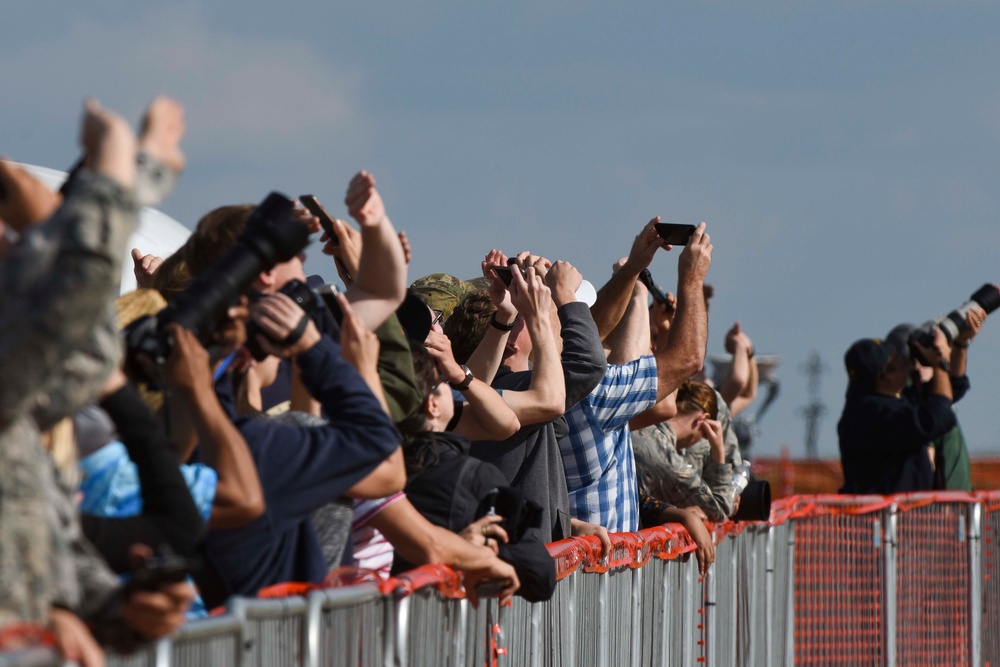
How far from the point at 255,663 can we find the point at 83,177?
1.06m

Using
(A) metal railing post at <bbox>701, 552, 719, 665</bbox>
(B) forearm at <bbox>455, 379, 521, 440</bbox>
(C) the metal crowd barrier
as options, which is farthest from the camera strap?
(A) metal railing post at <bbox>701, 552, 719, 665</bbox>

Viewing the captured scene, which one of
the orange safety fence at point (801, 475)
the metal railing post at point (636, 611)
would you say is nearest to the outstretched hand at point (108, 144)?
the metal railing post at point (636, 611)

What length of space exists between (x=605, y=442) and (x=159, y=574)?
370 cm

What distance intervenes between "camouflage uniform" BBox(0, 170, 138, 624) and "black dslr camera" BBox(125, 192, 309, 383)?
61 cm

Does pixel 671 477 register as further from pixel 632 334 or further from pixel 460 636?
pixel 460 636

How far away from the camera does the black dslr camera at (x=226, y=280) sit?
2965 mm

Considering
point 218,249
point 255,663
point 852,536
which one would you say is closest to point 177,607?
point 255,663

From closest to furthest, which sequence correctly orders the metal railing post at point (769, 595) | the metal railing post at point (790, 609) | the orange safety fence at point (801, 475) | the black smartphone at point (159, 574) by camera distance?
the black smartphone at point (159, 574) → the metal railing post at point (769, 595) → the metal railing post at point (790, 609) → the orange safety fence at point (801, 475)

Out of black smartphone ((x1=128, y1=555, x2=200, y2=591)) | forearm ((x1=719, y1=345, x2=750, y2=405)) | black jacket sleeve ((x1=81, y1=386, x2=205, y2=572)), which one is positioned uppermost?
forearm ((x1=719, y1=345, x2=750, y2=405))

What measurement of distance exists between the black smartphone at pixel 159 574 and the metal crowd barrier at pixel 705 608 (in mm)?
215

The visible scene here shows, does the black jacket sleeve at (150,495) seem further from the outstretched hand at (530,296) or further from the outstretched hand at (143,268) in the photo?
the outstretched hand at (143,268)

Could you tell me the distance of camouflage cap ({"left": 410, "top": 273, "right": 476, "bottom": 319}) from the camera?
6.19 m

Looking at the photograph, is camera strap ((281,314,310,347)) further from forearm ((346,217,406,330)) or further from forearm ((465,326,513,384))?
forearm ((465,326,513,384))

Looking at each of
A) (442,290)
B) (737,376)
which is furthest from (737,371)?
(442,290)
